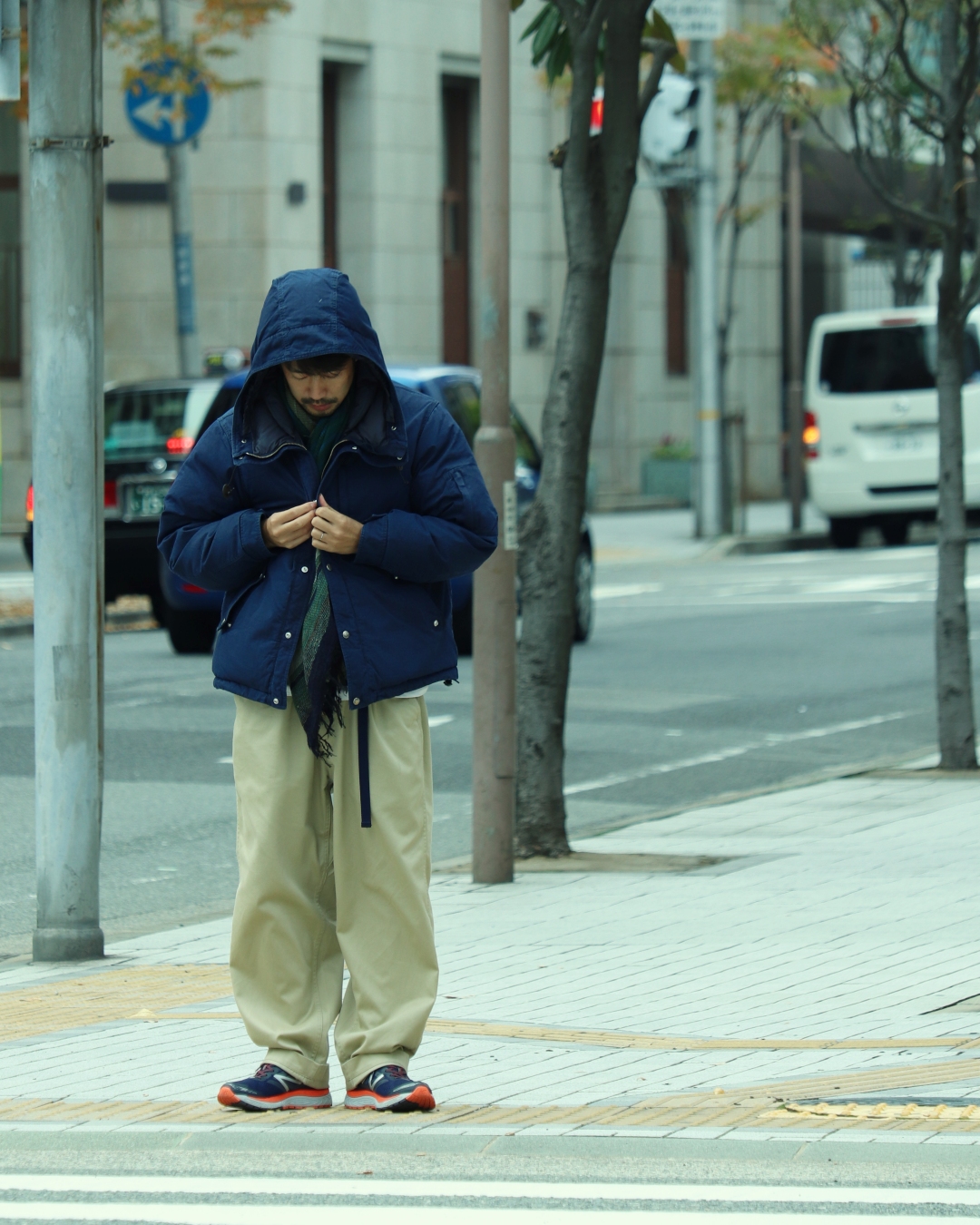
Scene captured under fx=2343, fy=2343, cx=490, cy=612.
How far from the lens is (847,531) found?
91.5ft

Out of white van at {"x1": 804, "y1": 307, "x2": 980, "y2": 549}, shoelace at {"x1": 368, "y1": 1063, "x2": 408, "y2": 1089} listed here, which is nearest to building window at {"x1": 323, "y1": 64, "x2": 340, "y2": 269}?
white van at {"x1": 804, "y1": 307, "x2": 980, "y2": 549}

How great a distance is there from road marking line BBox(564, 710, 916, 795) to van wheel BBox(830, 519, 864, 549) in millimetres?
14571

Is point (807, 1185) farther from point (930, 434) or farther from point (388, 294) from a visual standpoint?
point (388, 294)

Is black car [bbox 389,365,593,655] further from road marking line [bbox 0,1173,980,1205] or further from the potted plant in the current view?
the potted plant

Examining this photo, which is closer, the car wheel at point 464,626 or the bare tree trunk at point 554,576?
the bare tree trunk at point 554,576

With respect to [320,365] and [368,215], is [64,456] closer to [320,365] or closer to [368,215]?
[320,365]

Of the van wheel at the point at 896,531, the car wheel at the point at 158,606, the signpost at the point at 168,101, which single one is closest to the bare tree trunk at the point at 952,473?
the car wheel at the point at 158,606

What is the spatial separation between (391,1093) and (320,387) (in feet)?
4.77

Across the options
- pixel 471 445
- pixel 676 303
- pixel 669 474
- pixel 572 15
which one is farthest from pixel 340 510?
pixel 676 303

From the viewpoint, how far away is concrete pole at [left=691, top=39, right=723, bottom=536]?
27.8 metres

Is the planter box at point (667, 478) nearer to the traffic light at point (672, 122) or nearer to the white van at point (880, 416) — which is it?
the white van at point (880, 416)

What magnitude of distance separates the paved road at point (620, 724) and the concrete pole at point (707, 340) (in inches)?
275

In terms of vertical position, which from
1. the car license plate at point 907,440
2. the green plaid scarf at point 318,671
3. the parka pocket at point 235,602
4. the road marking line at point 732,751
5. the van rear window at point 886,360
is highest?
the van rear window at point 886,360

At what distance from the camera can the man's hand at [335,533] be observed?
4719 mm
